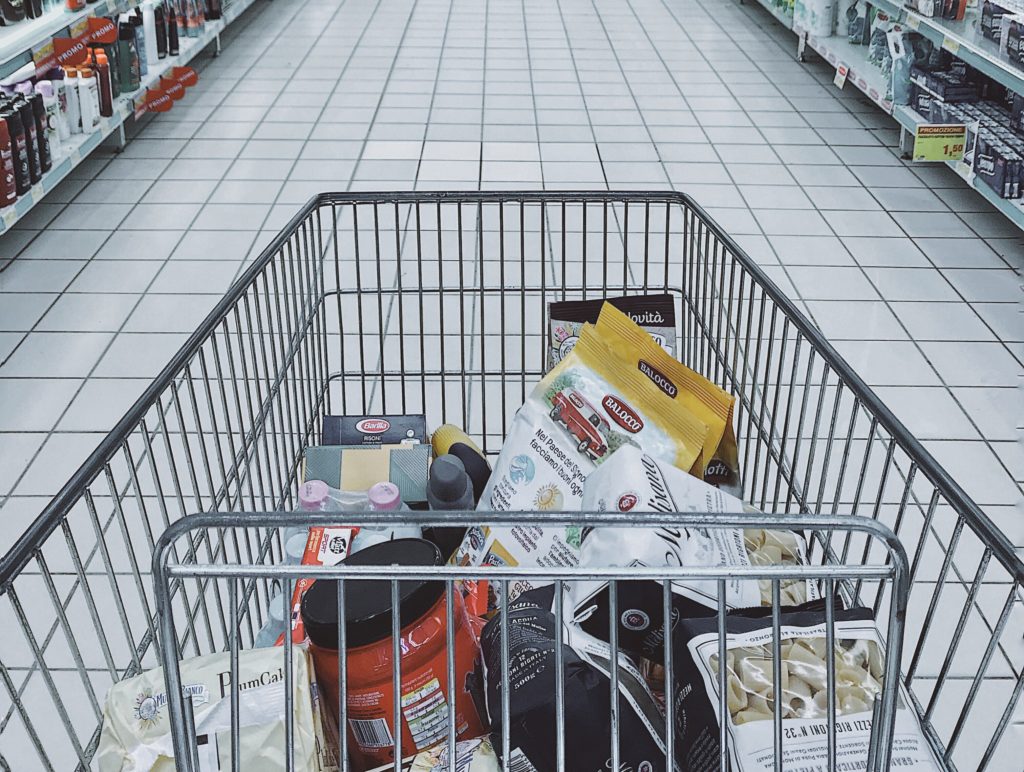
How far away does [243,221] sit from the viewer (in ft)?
14.6

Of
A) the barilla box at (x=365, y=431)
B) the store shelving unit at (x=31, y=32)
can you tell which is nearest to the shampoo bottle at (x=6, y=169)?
the store shelving unit at (x=31, y=32)

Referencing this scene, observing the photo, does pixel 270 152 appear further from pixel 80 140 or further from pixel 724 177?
pixel 724 177

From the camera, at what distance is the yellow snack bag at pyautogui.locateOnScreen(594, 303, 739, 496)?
1535 mm

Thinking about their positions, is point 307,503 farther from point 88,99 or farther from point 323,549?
point 88,99

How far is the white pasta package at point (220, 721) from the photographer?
1095 mm

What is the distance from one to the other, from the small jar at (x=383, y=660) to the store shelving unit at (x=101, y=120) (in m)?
3.27

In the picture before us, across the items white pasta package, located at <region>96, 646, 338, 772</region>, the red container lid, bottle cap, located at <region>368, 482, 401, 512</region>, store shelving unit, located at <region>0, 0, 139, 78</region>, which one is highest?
store shelving unit, located at <region>0, 0, 139, 78</region>

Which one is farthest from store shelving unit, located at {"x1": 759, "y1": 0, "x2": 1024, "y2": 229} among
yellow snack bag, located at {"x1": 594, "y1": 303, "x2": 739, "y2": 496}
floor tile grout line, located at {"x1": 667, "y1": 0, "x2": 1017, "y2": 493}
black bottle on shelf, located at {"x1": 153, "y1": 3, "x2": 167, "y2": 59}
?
A: black bottle on shelf, located at {"x1": 153, "y1": 3, "x2": 167, "y2": 59}

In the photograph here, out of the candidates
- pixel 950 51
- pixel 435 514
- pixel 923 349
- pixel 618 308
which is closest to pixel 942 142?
pixel 950 51

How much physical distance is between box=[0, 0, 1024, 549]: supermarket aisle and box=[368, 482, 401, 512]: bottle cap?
132 centimetres

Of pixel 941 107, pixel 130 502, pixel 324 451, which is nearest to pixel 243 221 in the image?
pixel 130 502

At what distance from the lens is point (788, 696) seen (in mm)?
1066

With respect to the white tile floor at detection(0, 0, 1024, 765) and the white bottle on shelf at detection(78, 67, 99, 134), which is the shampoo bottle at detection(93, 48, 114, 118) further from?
the white tile floor at detection(0, 0, 1024, 765)

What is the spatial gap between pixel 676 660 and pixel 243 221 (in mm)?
3687
